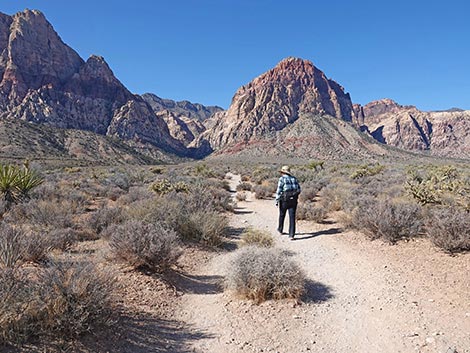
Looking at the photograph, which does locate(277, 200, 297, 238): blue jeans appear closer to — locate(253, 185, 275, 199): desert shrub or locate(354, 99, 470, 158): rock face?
locate(253, 185, 275, 199): desert shrub

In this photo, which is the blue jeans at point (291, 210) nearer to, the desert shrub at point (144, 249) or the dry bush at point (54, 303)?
the desert shrub at point (144, 249)

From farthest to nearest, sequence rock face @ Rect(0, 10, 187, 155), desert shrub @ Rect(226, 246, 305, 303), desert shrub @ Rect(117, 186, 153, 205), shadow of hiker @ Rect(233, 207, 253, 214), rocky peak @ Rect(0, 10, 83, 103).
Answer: rocky peak @ Rect(0, 10, 83, 103) < rock face @ Rect(0, 10, 187, 155) < shadow of hiker @ Rect(233, 207, 253, 214) < desert shrub @ Rect(117, 186, 153, 205) < desert shrub @ Rect(226, 246, 305, 303)

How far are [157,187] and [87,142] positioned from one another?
291 feet

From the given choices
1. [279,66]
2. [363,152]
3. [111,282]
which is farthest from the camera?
[279,66]

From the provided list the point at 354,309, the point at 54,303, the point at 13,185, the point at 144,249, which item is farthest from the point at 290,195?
the point at 13,185

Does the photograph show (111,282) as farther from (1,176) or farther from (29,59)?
(29,59)

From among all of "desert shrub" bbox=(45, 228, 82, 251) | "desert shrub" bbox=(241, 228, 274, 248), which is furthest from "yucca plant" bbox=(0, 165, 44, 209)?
"desert shrub" bbox=(241, 228, 274, 248)

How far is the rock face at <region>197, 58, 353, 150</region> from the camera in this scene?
135 metres

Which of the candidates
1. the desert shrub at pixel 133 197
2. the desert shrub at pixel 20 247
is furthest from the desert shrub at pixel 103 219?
the desert shrub at pixel 133 197

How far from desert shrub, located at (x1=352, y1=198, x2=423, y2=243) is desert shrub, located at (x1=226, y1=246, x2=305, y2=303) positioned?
357 centimetres

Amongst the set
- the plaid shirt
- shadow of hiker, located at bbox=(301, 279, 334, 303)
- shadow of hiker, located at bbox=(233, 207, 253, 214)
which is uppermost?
the plaid shirt

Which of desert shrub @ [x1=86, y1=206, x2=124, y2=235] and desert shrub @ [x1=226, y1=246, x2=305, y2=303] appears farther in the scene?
desert shrub @ [x1=86, y1=206, x2=124, y2=235]

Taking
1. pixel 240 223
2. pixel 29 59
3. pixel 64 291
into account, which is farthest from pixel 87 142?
pixel 64 291

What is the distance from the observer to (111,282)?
4047 millimetres
